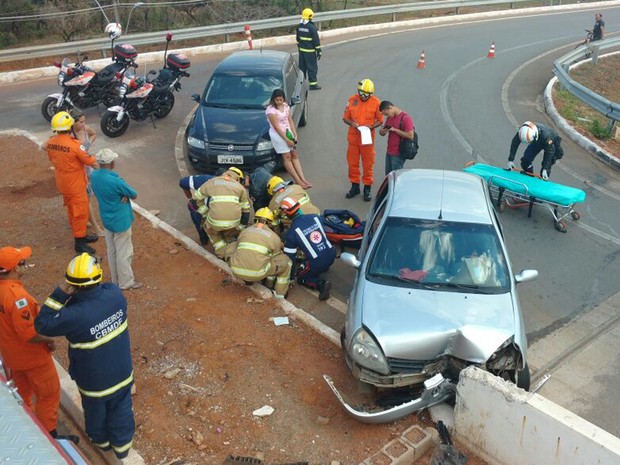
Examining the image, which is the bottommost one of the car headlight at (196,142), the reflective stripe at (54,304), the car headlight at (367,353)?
the car headlight at (367,353)

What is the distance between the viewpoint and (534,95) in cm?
1628

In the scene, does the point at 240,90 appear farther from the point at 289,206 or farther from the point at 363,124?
the point at 289,206

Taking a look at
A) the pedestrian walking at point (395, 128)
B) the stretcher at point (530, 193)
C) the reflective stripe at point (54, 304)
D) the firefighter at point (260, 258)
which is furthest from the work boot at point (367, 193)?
the reflective stripe at point (54, 304)

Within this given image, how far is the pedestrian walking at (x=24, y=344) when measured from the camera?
468cm

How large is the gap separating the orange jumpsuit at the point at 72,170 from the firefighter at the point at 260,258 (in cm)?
218

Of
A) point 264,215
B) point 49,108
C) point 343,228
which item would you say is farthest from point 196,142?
point 49,108

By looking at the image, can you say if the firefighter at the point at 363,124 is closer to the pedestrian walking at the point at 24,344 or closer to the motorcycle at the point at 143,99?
the motorcycle at the point at 143,99

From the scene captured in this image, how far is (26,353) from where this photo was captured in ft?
15.9

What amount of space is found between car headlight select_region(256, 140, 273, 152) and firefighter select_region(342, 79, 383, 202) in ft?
4.40

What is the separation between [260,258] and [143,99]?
688cm

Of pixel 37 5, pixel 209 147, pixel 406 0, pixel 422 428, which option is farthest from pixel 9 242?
pixel 406 0

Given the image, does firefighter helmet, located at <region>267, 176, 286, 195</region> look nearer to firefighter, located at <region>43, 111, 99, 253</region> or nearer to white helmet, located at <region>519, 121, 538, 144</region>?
firefighter, located at <region>43, 111, 99, 253</region>

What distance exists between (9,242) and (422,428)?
20.7 ft

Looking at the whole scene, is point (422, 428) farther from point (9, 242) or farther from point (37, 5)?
point (37, 5)
